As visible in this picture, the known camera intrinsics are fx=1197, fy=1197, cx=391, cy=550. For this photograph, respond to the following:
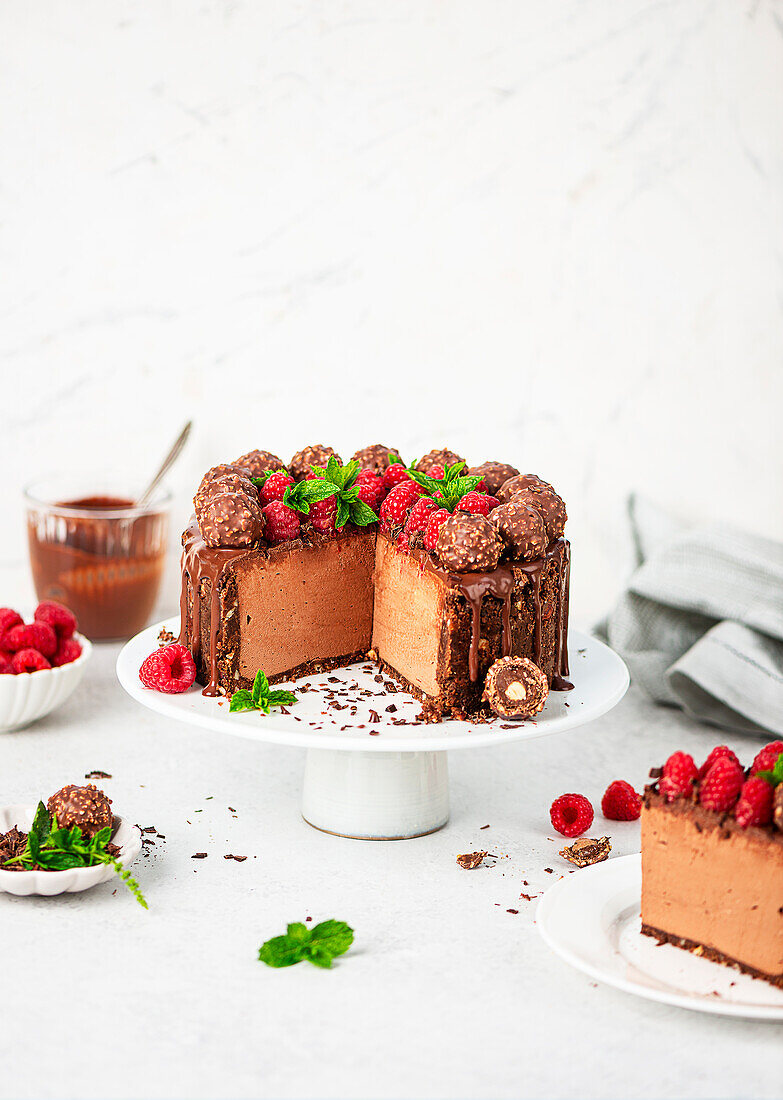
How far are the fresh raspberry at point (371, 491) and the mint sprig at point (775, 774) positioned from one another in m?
0.89

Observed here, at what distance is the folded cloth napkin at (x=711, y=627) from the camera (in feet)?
8.30

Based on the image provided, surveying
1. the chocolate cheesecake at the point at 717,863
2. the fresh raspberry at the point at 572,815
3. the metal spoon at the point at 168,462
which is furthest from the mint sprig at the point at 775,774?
the metal spoon at the point at 168,462

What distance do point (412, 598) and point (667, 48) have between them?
5.99 feet

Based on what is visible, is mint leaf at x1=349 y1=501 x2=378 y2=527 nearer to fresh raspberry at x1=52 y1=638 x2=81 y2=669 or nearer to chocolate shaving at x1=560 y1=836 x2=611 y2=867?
chocolate shaving at x1=560 y1=836 x2=611 y2=867

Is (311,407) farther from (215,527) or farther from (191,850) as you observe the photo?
(191,850)

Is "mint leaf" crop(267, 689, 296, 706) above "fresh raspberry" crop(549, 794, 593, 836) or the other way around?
above

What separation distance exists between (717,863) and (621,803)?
60 cm

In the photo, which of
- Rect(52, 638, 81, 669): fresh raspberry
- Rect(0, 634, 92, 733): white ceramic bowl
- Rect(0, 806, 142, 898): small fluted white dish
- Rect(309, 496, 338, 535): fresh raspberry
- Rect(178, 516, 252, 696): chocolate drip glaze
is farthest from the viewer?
Rect(52, 638, 81, 669): fresh raspberry

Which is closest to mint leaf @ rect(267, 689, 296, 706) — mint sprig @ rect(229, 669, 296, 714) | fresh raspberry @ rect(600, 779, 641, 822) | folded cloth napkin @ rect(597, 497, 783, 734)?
mint sprig @ rect(229, 669, 296, 714)

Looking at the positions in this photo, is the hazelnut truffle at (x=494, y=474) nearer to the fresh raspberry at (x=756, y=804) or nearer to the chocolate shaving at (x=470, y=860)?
the chocolate shaving at (x=470, y=860)

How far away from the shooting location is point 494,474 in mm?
2246

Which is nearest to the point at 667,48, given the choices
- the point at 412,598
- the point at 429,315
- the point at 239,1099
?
the point at 429,315

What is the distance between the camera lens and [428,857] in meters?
2.01

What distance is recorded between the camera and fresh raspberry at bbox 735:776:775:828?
1520 mm
